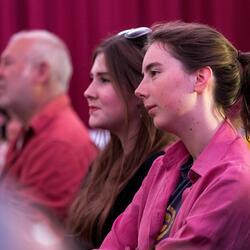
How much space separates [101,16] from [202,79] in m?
2.49

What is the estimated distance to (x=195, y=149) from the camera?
1.88 metres

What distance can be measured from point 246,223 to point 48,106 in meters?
2.08

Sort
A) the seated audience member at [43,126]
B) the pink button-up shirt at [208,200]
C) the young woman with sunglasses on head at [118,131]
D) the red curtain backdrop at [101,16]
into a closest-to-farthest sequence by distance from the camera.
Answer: the pink button-up shirt at [208,200], the young woman with sunglasses on head at [118,131], the seated audience member at [43,126], the red curtain backdrop at [101,16]

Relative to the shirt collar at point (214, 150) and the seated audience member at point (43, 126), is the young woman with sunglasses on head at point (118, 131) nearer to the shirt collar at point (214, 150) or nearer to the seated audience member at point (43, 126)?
the seated audience member at point (43, 126)

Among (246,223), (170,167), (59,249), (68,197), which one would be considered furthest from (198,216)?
(68,197)

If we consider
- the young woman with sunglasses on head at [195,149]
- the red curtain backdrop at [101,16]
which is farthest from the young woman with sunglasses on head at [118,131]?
the red curtain backdrop at [101,16]

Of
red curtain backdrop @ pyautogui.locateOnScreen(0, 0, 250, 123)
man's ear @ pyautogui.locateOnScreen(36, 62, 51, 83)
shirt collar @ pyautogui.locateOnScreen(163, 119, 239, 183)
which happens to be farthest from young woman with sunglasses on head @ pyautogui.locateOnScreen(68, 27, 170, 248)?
red curtain backdrop @ pyautogui.locateOnScreen(0, 0, 250, 123)

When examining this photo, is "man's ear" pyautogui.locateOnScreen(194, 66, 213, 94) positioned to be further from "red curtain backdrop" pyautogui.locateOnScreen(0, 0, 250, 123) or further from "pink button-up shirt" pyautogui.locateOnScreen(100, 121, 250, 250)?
"red curtain backdrop" pyautogui.locateOnScreen(0, 0, 250, 123)

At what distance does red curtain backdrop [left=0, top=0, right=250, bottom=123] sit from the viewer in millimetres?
4246

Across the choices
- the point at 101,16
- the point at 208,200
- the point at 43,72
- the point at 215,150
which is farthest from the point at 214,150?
the point at 101,16

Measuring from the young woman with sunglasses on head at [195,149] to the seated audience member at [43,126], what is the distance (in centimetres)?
95

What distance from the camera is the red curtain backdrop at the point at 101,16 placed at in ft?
13.9

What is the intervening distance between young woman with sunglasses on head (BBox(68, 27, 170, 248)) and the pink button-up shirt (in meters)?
0.41

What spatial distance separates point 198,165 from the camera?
5.93ft
